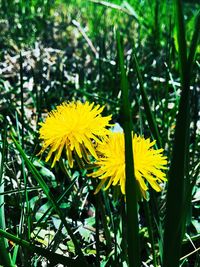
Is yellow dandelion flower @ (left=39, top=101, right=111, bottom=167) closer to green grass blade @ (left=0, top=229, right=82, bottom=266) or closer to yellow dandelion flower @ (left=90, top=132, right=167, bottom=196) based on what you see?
yellow dandelion flower @ (left=90, top=132, right=167, bottom=196)

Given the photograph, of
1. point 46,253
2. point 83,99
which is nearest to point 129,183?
point 46,253

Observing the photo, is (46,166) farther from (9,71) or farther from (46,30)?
(46,30)

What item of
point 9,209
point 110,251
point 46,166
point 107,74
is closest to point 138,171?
point 110,251

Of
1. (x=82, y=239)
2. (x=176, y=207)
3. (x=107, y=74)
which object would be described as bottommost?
(x=82, y=239)

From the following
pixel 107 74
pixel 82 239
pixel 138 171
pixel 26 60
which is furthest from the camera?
pixel 26 60

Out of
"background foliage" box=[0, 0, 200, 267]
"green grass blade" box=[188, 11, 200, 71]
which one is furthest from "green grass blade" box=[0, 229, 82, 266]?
"green grass blade" box=[188, 11, 200, 71]

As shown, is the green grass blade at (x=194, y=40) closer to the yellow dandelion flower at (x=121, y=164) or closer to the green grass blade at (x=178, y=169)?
the green grass blade at (x=178, y=169)
